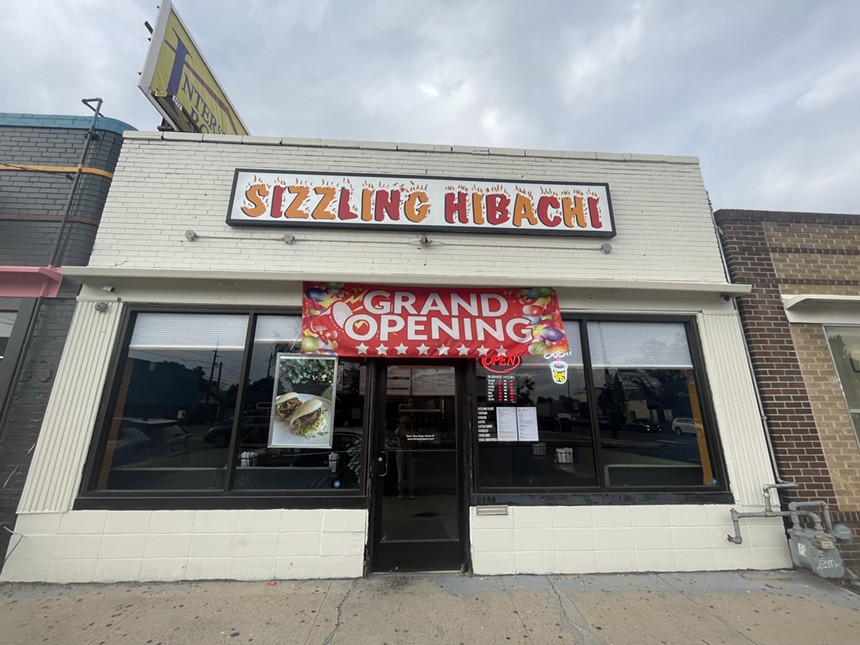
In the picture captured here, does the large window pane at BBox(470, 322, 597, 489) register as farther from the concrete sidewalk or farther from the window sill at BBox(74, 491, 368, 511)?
the window sill at BBox(74, 491, 368, 511)

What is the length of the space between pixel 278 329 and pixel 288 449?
4.52ft

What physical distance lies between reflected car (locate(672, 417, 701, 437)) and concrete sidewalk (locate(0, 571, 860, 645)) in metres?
1.46

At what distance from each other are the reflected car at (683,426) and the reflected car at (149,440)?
566cm

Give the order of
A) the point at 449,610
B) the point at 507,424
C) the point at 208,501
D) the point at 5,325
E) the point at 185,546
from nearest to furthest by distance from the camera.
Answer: the point at 449,610 < the point at 185,546 < the point at 208,501 < the point at 5,325 < the point at 507,424

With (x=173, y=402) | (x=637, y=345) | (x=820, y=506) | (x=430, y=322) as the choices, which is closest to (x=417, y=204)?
(x=430, y=322)

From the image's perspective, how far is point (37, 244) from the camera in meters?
4.59

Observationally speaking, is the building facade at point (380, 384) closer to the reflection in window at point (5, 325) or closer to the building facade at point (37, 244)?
the building facade at point (37, 244)

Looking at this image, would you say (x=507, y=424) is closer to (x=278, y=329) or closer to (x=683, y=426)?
(x=683, y=426)

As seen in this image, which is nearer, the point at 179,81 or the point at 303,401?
the point at 303,401

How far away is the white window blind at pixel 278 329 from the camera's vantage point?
447cm

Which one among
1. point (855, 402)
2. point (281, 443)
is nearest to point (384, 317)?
point (281, 443)

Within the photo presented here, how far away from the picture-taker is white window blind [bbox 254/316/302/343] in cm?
447

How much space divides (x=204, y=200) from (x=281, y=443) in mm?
3227

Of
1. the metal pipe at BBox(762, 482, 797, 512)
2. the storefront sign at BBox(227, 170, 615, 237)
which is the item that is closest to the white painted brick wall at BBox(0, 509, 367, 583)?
the storefront sign at BBox(227, 170, 615, 237)
